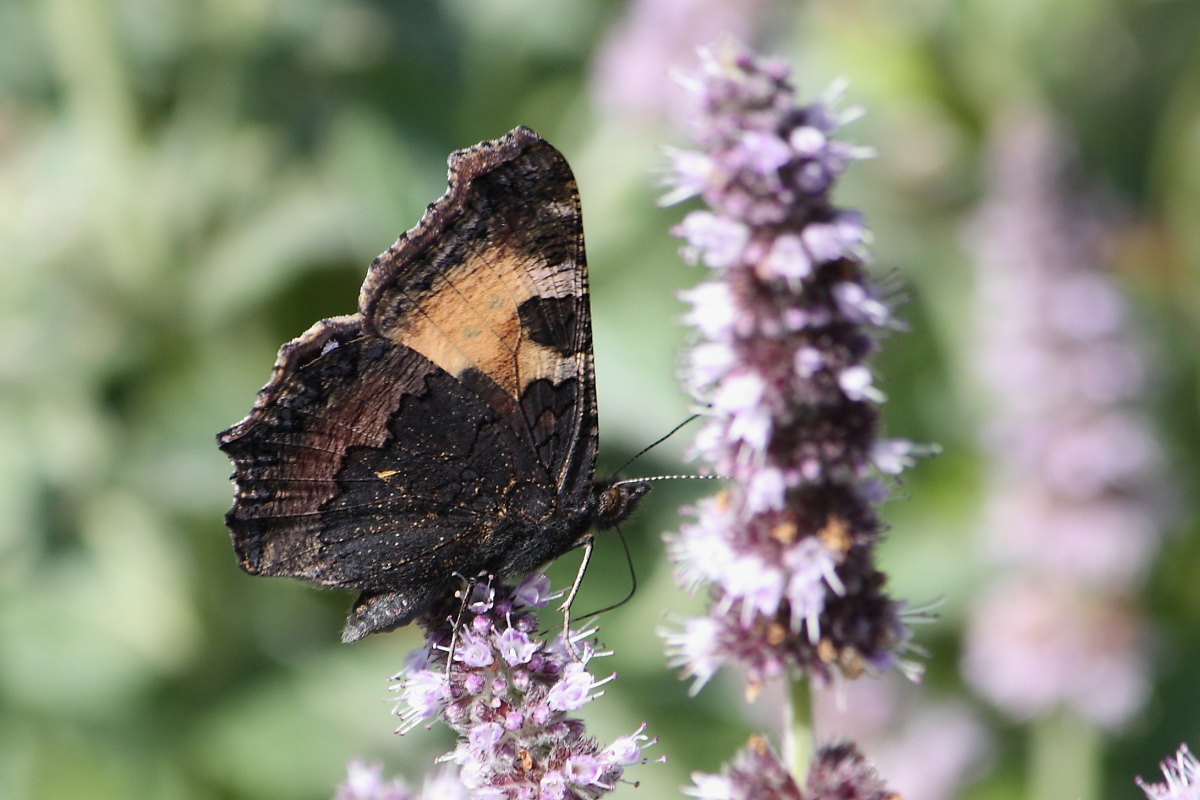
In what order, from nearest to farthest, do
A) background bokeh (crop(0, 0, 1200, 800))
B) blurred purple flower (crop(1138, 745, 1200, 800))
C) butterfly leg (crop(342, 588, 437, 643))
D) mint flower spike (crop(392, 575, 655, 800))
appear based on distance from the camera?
blurred purple flower (crop(1138, 745, 1200, 800))
mint flower spike (crop(392, 575, 655, 800))
butterfly leg (crop(342, 588, 437, 643))
background bokeh (crop(0, 0, 1200, 800))

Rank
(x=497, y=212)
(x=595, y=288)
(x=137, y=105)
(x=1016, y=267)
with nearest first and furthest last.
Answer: (x=497, y=212) → (x=1016, y=267) → (x=137, y=105) → (x=595, y=288)

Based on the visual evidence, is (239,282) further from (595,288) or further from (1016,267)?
(1016,267)

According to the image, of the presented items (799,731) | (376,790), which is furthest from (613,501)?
(376,790)

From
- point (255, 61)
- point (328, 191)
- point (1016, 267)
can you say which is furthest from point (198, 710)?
point (1016, 267)

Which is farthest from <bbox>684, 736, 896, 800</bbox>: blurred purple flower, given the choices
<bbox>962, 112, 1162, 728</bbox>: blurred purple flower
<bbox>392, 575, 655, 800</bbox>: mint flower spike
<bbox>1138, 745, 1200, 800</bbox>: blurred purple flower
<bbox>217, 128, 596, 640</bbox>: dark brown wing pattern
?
<bbox>962, 112, 1162, 728</bbox>: blurred purple flower

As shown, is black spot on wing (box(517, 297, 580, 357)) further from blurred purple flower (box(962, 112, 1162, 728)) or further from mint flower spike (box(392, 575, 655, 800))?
blurred purple flower (box(962, 112, 1162, 728))

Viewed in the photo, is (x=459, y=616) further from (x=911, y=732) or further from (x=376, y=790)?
(x=911, y=732)
